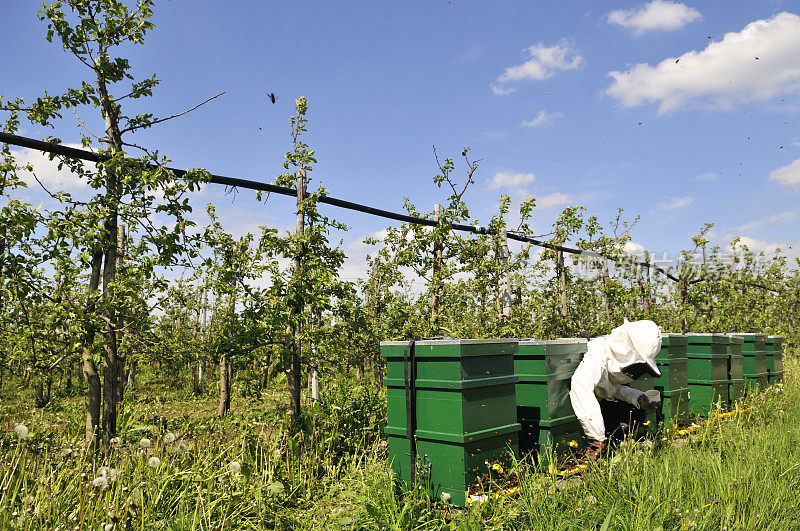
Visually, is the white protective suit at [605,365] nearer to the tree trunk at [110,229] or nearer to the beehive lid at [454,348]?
the beehive lid at [454,348]

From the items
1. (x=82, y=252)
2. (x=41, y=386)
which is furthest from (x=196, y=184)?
(x=41, y=386)

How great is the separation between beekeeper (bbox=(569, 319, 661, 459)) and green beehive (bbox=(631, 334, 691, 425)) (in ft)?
3.88

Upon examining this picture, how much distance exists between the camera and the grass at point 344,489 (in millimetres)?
3516

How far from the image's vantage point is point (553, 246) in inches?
404

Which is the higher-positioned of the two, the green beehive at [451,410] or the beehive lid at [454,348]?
the beehive lid at [454,348]

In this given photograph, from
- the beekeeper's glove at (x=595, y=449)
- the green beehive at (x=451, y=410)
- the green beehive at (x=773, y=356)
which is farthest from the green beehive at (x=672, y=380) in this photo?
the green beehive at (x=773, y=356)

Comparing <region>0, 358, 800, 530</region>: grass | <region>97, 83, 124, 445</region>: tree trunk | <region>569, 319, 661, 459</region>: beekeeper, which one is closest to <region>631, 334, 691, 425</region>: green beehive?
<region>0, 358, 800, 530</region>: grass

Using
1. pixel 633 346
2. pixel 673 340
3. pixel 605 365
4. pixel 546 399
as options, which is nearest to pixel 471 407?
pixel 546 399

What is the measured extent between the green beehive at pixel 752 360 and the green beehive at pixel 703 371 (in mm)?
1548

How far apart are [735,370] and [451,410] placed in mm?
6402

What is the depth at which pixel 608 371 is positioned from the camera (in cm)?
502

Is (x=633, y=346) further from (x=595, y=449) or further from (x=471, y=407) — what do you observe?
(x=471, y=407)

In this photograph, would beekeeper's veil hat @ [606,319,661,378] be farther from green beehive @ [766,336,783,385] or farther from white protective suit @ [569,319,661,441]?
green beehive @ [766,336,783,385]

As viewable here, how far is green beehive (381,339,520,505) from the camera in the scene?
3.92 meters
